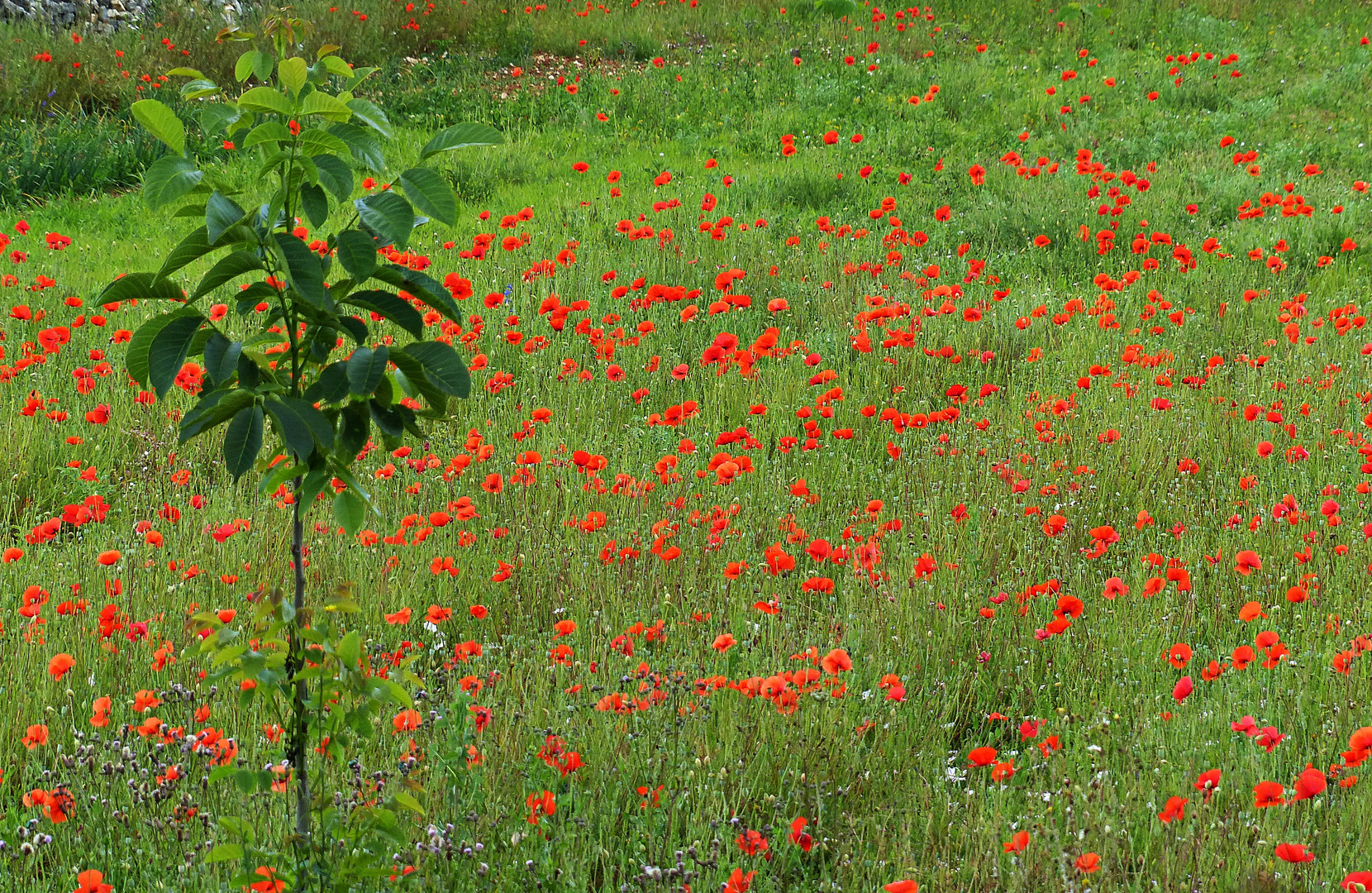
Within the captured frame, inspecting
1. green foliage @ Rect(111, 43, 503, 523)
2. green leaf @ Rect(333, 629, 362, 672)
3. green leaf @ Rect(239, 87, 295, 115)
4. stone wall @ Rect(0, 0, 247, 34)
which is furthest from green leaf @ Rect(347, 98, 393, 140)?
stone wall @ Rect(0, 0, 247, 34)

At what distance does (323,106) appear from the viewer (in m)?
1.56

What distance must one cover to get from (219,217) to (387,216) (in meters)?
0.24

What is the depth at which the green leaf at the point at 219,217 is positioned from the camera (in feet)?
4.84

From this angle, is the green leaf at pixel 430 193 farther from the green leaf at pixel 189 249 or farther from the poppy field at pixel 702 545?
the green leaf at pixel 189 249

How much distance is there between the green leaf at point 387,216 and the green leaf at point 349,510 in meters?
0.45

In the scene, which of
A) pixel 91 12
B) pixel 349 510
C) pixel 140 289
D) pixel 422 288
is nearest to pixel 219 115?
pixel 140 289

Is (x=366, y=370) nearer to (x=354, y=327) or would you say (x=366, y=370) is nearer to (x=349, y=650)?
(x=354, y=327)

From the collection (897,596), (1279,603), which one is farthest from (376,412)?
(1279,603)

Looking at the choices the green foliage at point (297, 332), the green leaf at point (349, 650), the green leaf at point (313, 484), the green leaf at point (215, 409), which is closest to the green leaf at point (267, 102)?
the green foliage at point (297, 332)

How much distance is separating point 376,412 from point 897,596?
6.23 feet

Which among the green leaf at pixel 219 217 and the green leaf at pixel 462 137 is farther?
the green leaf at pixel 462 137

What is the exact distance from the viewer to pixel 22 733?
2.54m

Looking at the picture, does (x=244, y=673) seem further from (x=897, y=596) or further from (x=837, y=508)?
(x=837, y=508)

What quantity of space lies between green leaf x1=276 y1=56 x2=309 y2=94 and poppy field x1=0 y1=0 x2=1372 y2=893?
0.01m
